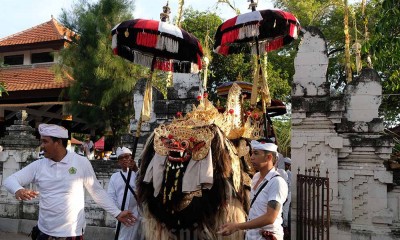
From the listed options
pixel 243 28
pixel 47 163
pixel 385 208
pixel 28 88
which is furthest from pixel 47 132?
pixel 28 88

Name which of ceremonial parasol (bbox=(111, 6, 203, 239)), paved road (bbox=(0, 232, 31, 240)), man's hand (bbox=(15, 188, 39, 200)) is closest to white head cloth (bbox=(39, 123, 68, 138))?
man's hand (bbox=(15, 188, 39, 200))

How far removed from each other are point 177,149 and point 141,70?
41.2 feet

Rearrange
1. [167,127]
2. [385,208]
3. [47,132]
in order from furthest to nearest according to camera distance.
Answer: [385,208]
[167,127]
[47,132]

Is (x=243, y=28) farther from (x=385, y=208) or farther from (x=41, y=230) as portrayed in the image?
(x=41, y=230)

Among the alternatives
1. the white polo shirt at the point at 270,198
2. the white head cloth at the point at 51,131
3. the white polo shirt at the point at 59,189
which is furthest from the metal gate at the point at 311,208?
the white head cloth at the point at 51,131

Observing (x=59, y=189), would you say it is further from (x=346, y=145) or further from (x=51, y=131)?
(x=346, y=145)

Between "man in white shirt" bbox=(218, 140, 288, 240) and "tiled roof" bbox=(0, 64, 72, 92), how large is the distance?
14287 mm

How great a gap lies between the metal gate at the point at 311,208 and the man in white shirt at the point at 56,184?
3.15 metres

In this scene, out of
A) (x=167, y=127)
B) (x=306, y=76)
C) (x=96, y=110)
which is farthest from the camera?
(x=96, y=110)

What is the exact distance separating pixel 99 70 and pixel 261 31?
10.0m

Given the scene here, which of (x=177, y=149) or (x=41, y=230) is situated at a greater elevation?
(x=177, y=149)

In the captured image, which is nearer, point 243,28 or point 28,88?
point 243,28

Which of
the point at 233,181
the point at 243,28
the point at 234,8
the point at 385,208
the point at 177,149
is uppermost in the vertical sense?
the point at 234,8

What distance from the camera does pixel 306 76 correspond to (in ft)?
21.7
